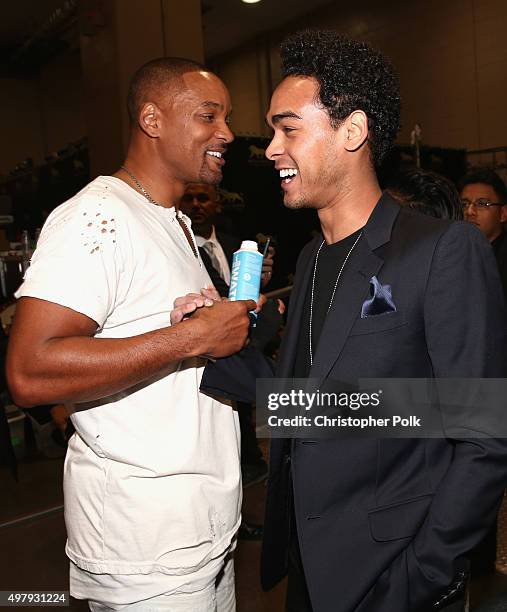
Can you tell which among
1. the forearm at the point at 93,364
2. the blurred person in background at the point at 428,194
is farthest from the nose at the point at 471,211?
the forearm at the point at 93,364

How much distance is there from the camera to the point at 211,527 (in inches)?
58.1

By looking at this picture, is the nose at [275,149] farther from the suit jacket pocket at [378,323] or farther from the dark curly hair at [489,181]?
the dark curly hair at [489,181]

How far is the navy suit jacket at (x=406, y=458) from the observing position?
116 cm

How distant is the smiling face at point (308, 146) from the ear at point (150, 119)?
41 cm

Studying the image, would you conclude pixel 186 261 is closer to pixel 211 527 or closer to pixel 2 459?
pixel 211 527

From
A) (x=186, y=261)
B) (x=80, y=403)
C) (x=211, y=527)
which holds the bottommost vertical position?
(x=211, y=527)

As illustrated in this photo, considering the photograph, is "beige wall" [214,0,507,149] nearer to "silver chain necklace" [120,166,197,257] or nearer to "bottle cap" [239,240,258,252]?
"silver chain necklace" [120,166,197,257]

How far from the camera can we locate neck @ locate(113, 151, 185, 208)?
1.69 metres

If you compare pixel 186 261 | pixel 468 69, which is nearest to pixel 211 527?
pixel 186 261

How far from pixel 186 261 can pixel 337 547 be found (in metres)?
0.79

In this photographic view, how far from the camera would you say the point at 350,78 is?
1423mm

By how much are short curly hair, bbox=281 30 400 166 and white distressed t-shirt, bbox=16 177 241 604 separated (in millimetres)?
540

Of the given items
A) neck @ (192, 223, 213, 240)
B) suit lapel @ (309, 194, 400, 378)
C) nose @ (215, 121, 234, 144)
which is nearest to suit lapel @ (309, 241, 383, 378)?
suit lapel @ (309, 194, 400, 378)

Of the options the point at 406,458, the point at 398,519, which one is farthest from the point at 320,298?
the point at 398,519
